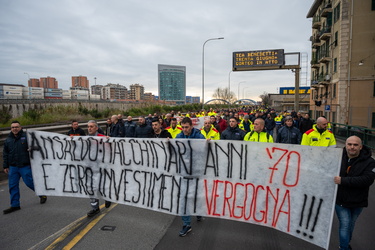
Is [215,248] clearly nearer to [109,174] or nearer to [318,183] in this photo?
[318,183]

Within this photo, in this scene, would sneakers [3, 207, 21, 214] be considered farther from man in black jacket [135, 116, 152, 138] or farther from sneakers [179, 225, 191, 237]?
man in black jacket [135, 116, 152, 138]

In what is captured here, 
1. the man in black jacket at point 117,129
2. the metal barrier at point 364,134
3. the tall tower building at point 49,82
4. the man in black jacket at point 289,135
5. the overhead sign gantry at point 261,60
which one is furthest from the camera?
the tall tower building at point 49,82

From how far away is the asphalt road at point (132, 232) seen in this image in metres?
3.31

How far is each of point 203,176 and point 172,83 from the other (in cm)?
16716

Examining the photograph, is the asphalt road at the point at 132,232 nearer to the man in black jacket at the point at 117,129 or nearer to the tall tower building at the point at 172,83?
the man in black jacket at the point at 117,129

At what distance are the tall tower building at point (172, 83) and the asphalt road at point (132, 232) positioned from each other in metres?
158

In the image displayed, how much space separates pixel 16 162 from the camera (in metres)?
4.60

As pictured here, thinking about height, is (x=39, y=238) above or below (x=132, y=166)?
below

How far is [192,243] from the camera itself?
3346mm

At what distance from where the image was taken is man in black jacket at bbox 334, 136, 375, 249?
270 cm

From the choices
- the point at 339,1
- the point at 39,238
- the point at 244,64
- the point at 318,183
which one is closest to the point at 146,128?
the point at 39,238

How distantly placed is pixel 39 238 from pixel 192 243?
2334 mm

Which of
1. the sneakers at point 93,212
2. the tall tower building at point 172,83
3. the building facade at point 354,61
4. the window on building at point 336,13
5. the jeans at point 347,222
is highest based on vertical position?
the tall tower building at point 172,83

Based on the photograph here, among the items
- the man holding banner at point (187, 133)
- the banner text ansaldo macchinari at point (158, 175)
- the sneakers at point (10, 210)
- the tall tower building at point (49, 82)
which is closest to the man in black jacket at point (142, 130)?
the banner text ansaldo macchinari at point (158, 175)
